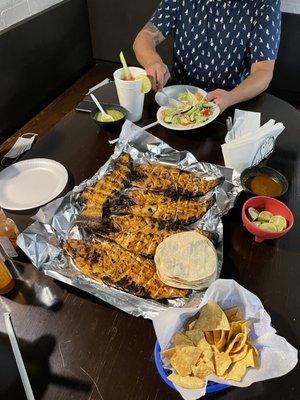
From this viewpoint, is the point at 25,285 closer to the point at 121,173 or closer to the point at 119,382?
the point at 119,382

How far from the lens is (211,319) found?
0.91 m

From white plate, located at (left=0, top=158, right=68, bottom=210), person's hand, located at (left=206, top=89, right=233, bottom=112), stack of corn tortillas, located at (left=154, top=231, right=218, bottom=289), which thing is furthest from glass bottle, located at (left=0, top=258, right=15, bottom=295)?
person's hand, located at (left=206, top=89, right=233, bottom=112)

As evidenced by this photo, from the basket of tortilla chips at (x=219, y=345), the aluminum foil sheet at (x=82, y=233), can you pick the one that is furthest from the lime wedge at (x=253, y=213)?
the basket of tortilla chips at (x=219, y=345)

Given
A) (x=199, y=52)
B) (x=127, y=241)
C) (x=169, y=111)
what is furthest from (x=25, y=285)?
(x=199, y=52)

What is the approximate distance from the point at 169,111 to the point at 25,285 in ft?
4.12

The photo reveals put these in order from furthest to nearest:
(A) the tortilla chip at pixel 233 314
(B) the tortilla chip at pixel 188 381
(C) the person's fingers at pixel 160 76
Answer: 1. (C) the person's fingers at pixel 160 76
2. (A) the tortilla chip at pixel 233 314
3. (B) the tortilla chip at pixel 188 381

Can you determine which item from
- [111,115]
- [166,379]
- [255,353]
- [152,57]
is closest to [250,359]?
[255,353]

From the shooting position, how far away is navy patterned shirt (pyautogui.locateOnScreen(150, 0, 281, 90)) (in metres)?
2.12

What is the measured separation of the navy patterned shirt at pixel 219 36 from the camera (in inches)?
83.6

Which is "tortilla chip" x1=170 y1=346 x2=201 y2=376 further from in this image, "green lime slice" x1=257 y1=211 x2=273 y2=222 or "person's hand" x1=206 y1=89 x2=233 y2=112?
"person's hand" x1=206 y1=89 x2=233 y2=112

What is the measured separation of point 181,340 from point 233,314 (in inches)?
6.6

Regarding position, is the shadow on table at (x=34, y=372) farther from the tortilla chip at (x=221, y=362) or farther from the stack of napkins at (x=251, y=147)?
the stack of napkins at (x=251, y=147)

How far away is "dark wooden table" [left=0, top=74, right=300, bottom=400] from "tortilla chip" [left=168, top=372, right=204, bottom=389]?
12 cm

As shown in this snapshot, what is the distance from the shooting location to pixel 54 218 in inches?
55.4
